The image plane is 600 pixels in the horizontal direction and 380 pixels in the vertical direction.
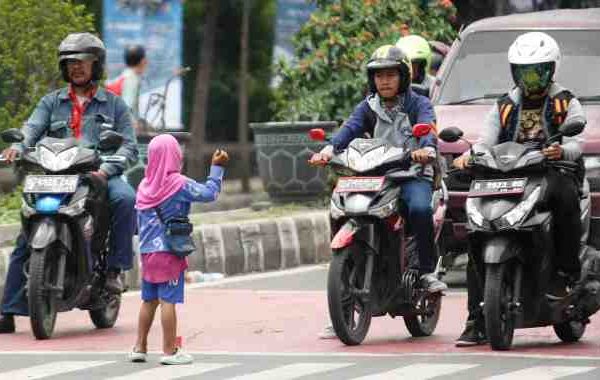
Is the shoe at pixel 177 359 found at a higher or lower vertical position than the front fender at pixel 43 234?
lower

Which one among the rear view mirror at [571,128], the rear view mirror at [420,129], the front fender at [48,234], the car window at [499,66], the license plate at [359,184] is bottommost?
the front fender at [48,234]

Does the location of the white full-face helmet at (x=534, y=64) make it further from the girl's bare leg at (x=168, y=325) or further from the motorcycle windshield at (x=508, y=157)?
the girl's bare leg at (x=168, y=325)

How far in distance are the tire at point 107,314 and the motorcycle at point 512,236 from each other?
2.63m

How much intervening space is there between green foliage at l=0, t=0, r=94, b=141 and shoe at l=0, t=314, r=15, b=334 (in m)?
4.58

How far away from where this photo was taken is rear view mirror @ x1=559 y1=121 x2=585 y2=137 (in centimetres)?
1104

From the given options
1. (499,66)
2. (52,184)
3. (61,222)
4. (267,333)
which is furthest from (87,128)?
(499,66)

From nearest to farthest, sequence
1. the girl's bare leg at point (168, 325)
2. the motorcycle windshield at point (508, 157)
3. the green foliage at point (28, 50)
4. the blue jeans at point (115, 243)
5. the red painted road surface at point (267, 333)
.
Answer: the girl's bare leg at point (168, 325) < the motorcycle windshield at point (508, 157) < the red painted road surface at point (267, 333) < the blue jeans at point (115, 243) < the green foliage at point (28, 50)

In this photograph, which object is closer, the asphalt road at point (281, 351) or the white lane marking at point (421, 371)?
the white lane marking at point (421, 371)

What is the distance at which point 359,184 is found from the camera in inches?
452

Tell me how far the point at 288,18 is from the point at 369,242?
56.1 feet

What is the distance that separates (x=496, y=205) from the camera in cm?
1116

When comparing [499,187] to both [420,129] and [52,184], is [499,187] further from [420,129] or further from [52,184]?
[52,184]

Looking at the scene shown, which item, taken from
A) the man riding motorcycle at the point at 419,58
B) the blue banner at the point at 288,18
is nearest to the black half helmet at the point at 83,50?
the man riding motorcycle at the point at 419,58

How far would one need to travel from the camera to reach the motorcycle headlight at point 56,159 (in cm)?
1222
